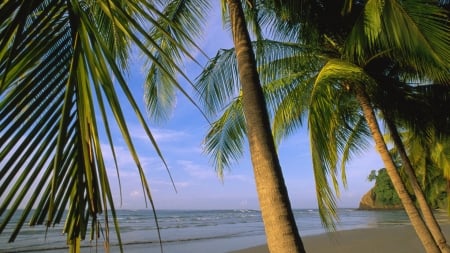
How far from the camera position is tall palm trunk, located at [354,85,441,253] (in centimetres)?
545

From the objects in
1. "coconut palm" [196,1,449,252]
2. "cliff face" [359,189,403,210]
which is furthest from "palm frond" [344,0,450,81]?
"cliff face" [359,189,403,210]

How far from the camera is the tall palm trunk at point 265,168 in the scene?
7.43 feet

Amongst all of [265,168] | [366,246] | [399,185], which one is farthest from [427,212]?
[366,246]

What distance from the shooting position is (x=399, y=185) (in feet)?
18.9

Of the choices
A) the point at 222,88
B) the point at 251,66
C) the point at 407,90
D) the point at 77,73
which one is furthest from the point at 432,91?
the point at 77,73

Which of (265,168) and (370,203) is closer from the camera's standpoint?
(265,168)

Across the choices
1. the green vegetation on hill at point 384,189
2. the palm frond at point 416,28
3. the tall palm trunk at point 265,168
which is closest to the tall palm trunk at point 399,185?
the palm frond at point 416,28

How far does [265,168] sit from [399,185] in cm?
425

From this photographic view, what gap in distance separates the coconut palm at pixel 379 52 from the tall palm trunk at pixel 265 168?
1788 millimetres

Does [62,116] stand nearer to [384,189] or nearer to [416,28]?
[416,28]

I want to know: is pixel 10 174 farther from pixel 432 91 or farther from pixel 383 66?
pixel 432 91

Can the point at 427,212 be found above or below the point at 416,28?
below

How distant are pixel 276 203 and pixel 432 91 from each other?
635 cm

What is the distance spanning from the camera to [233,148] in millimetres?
5492
